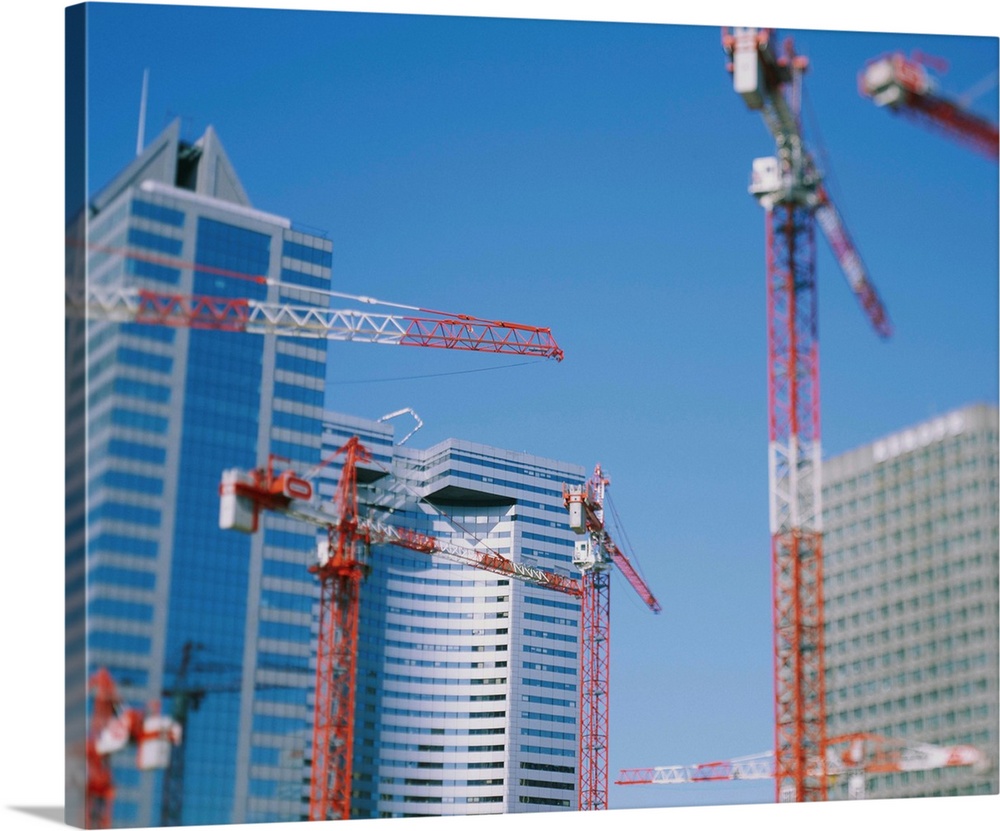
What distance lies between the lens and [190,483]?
56.8m

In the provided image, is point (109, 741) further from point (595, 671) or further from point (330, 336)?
point (595, 671)

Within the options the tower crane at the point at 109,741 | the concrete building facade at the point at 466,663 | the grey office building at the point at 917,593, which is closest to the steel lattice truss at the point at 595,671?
the grey office building at the point at 917,593

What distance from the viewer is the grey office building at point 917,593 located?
52.2 metres

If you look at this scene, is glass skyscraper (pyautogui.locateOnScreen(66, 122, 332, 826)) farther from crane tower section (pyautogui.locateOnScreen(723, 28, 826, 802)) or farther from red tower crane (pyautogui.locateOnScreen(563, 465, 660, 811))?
red tower crane (pyautogui.locateOnScreen(563, 465, 660, 811))

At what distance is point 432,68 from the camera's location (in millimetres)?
52094

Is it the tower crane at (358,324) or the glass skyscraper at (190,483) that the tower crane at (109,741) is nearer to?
the glass skyscraper at (190,483)

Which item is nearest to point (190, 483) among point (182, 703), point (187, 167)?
point (182, 703)

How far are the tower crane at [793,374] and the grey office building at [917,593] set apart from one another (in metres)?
2.73

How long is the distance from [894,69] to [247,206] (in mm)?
22035

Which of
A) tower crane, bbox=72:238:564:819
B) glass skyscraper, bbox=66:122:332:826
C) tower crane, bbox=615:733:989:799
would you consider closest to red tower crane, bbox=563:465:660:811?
tower crane, bbox=72:238:564:819

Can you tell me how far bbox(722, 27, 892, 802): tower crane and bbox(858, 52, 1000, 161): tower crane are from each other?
2425 millimetres

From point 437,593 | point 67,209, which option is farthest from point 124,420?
point 437,593

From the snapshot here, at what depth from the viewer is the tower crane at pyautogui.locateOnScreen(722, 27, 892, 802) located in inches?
2041

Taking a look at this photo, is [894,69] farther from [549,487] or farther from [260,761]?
[549,487]
